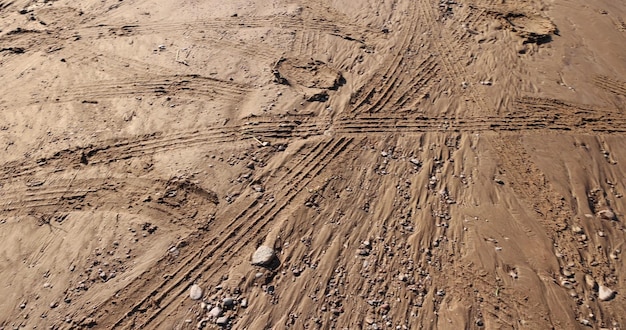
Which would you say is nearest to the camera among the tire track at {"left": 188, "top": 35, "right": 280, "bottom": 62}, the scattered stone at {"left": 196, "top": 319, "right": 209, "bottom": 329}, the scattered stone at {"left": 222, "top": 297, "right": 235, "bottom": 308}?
the scattered stone at {"left": 196, "top": 319, "right": 209, "bottom": 329}

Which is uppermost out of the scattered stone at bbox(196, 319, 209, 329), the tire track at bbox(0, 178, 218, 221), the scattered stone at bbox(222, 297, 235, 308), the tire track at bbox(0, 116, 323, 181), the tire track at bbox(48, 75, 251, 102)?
the tire track at bbox(48, 75, 251, 102)

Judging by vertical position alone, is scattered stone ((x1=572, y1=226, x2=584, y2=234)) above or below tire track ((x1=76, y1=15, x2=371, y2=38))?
below

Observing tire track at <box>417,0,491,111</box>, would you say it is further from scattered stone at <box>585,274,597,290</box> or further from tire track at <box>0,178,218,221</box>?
tire track at <box>0,178,218,221</box>

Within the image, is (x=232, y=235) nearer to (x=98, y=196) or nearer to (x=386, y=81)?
(x=98, y=196)

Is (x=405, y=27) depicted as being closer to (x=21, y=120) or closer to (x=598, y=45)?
(x=598, y=45)

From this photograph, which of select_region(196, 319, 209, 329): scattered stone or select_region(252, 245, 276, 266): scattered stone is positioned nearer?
select_region(196, 319, 209, 329): scattered stone

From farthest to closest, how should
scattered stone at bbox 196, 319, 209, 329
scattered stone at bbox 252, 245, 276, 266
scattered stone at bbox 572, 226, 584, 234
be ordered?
scattered stone at bbox 572, 226, 584, 234
scattered stone at bbox 252, 245, 276, 266
scattered stone at bbox 196, 319, 209, 329

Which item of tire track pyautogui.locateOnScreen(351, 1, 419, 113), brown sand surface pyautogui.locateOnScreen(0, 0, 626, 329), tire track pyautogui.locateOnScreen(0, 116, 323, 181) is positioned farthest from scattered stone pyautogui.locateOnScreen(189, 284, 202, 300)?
tire track pyautogui.locateOnScreen(351, 1, 419, 113)

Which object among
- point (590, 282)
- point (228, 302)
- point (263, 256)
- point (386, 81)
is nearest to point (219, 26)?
point (386, 81)
